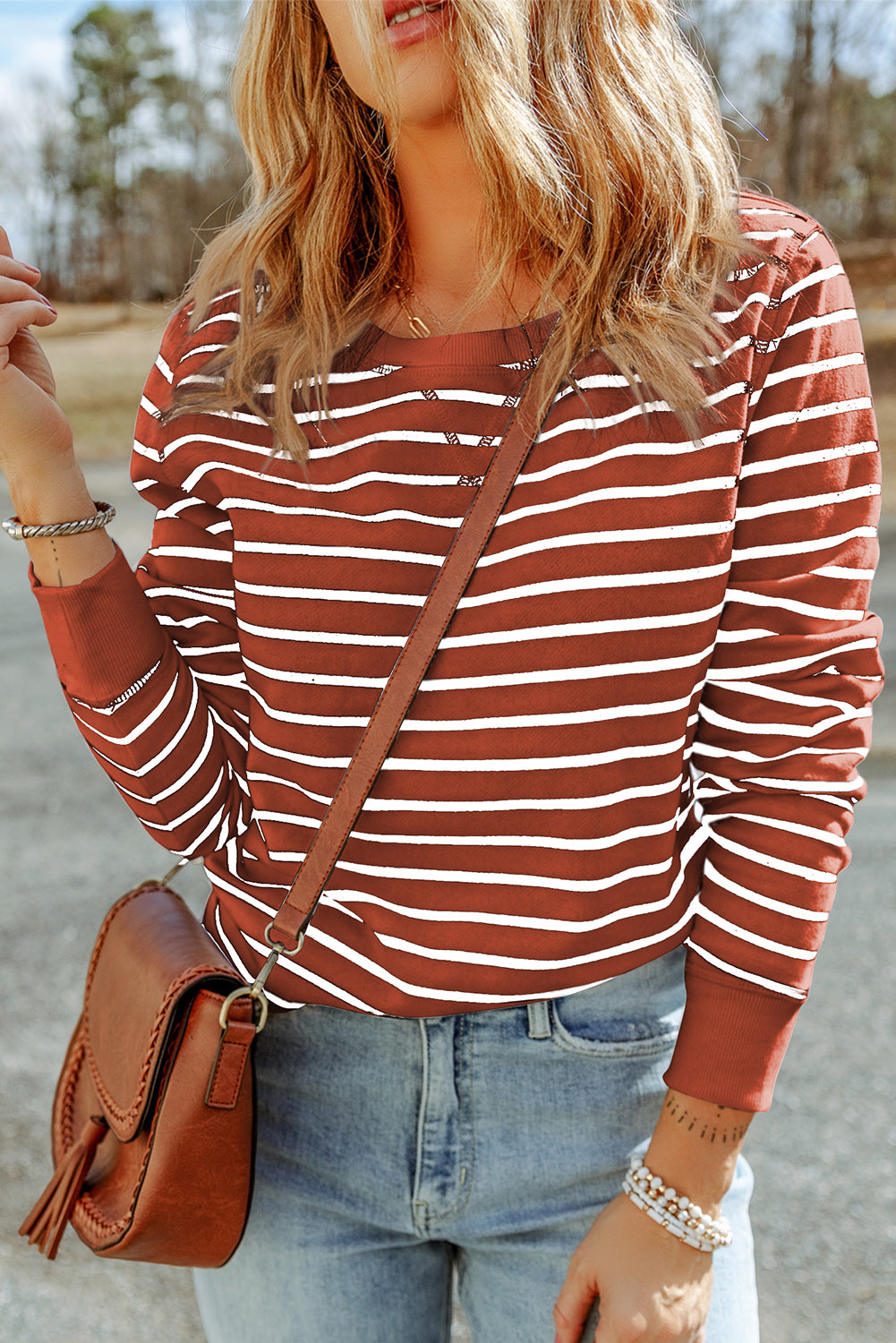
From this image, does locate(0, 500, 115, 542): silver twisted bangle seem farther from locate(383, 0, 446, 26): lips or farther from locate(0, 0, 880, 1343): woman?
locate(383, 0, 446, 26): lips

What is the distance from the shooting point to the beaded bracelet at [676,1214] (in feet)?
3.62

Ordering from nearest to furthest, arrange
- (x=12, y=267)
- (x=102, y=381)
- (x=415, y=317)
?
(x=12, y=267)
(x=415, y=317)
(x=102, y=381)

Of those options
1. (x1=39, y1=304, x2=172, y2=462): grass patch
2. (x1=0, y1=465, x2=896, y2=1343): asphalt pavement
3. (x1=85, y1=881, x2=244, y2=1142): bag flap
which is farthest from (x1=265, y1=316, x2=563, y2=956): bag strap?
(x1=39, y1=304, x2=172, y2=462): grass patch

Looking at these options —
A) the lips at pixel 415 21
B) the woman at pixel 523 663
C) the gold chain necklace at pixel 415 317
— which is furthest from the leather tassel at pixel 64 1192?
the lips at pixel 415 21

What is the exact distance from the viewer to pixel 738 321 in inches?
44.5

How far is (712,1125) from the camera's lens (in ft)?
3.72

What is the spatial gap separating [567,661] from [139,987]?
0.57 meters

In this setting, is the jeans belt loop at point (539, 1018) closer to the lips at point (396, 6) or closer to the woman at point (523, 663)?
the woman at point (523, 663)

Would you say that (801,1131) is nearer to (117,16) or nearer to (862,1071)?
(862,1071)

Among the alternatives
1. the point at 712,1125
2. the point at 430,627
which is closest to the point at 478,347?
the point at 430,627

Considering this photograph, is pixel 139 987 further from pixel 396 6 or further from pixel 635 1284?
pixel 396 6

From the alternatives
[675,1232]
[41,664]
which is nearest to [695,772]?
[675,1232]

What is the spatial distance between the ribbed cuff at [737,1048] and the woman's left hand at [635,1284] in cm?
13

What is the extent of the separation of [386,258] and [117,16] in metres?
47.1
